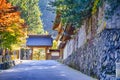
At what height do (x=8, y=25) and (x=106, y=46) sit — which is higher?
(x=8, y=25)

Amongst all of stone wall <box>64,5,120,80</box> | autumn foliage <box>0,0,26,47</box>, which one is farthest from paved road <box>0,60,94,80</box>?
autumn foliage <box>0,0,26,47</box>

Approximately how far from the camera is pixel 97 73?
14.1m

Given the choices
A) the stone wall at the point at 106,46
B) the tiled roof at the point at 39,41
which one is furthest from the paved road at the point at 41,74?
the tiled roof at the point at 39,41

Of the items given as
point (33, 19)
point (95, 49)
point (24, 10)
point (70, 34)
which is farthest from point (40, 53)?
point (95, 49)

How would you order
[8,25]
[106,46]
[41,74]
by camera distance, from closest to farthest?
[106,46], [41,74], [8,25]

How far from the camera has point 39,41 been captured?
194ft

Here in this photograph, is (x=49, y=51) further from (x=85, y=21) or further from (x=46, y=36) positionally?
(x=85, y=21)

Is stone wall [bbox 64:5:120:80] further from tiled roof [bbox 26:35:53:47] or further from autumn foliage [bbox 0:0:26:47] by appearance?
tiled roof [bbox 26:35:53:47]

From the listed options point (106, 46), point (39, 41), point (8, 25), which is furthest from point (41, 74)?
point (39, 41)

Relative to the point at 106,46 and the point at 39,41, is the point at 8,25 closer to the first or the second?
the point at 106,46

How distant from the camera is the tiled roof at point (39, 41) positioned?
58003mm

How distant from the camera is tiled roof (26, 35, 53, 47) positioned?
58003mm

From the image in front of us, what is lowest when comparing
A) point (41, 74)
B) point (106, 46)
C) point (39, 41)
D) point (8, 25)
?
point (41, 74)

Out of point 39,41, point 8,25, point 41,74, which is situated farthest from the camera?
point 39,41
